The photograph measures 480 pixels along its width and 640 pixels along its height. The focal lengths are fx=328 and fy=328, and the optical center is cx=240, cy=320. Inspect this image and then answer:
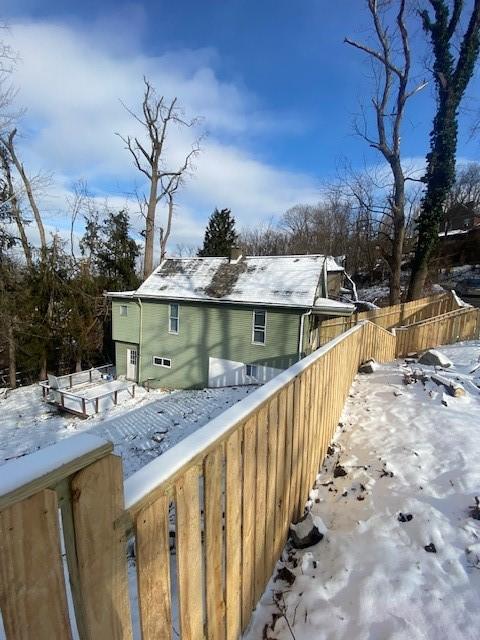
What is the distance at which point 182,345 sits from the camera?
16.3 metres

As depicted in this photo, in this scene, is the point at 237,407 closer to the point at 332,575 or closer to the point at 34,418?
the point at 332,575

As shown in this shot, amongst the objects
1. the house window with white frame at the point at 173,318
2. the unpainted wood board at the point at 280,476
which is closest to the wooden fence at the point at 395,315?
the house window with white frame at the point at 173,318

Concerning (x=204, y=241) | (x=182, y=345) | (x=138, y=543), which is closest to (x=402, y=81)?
(x=182, y=345)

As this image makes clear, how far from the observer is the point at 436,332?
34.8 feet

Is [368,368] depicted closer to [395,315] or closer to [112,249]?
[395,315]

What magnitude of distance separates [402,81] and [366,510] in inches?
630

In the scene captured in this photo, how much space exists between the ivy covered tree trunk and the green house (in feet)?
14.3

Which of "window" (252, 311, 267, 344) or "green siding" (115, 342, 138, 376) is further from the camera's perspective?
"green siding" (115, 342, 138, 376)

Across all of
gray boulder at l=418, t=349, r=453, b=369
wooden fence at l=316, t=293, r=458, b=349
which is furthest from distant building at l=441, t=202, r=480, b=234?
gray boulder at l=418, t=349, r=453, b=369

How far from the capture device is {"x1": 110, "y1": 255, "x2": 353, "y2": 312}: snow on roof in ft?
Result: 45.1

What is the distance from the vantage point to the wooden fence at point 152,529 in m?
0.72

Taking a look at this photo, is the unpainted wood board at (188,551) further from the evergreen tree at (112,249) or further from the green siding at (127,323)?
the evergreen tree at (112,249)

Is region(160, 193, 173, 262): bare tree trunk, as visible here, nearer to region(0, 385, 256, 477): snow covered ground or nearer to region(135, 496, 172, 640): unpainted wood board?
region(0, 385, 256, 477): snow covered ground

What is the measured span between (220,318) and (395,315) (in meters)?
7.30
